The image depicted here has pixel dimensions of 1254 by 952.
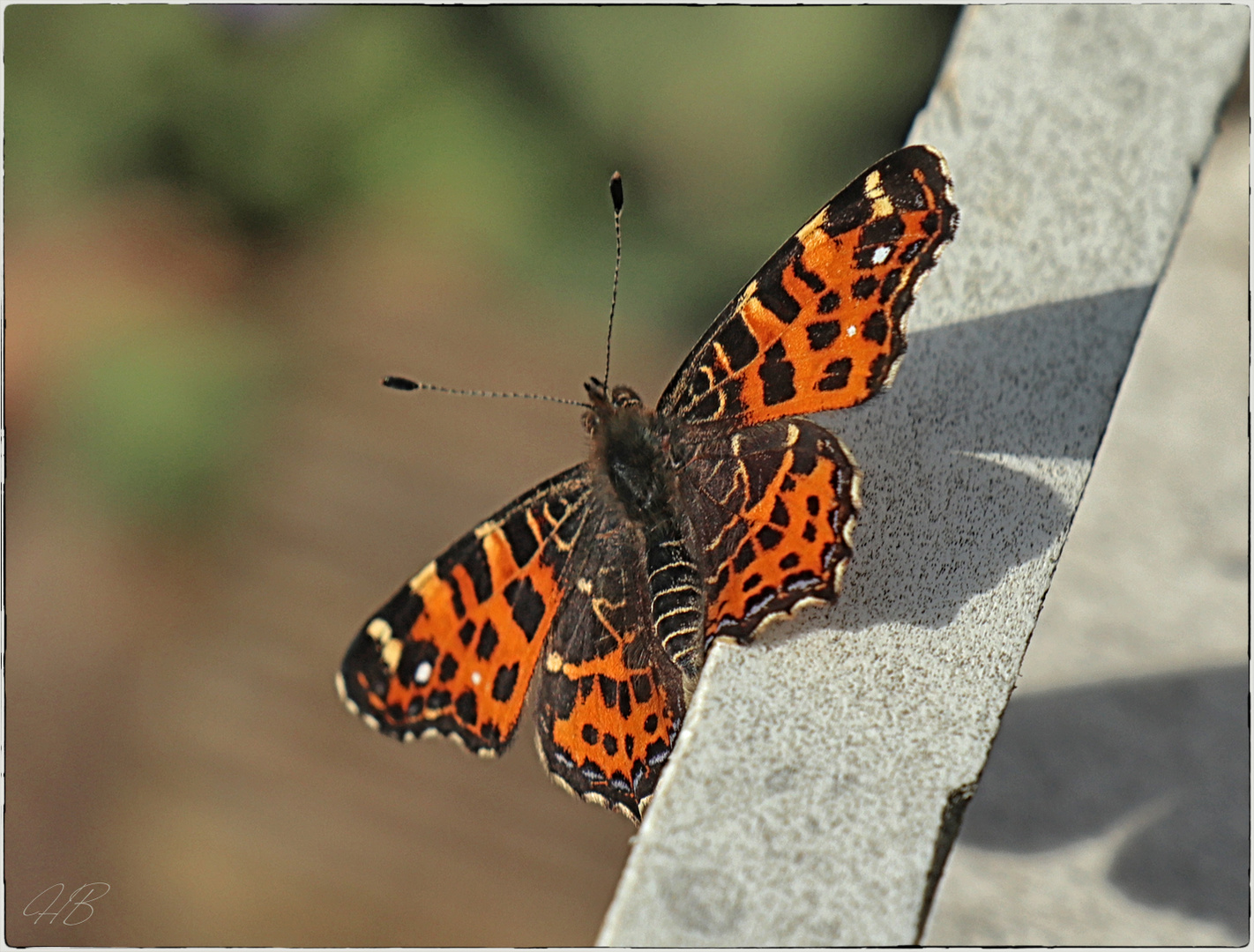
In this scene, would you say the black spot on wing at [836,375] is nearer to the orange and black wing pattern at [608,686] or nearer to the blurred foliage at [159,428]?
the orange and black wing pattern at [608,686]

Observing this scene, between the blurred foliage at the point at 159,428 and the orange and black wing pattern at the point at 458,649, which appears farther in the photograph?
the blurred foliage at the point at 159,428

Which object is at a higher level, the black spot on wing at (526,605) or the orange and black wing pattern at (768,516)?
the orange and black wing pattern at (768,516)

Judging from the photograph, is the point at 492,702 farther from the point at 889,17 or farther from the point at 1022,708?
the point at 889,17

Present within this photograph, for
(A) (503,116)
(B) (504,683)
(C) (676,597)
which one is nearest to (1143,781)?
(C) (676,597)

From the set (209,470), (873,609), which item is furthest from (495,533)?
(209,470)

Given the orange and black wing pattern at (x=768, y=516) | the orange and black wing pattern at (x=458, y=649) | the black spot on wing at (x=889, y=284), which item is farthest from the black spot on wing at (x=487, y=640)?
the black spot on wing at (x=889, y=284)

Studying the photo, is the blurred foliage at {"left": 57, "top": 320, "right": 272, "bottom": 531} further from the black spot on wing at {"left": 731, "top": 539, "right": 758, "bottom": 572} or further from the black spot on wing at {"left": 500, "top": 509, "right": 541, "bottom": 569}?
the black spot on wing at {"left": 731, "top": 539, "right": 758, "bottom": 572}
